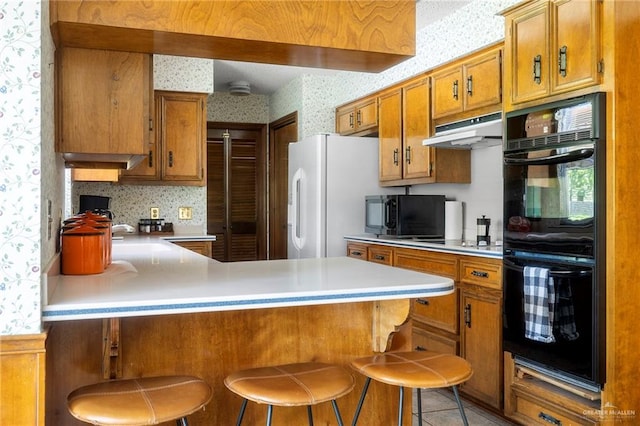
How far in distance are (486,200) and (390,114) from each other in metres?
1.19

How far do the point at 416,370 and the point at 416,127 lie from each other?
2915mm

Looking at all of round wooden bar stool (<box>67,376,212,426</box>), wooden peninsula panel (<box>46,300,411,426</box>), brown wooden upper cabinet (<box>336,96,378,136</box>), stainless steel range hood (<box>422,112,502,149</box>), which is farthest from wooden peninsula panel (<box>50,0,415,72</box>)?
brown wooden upper cabinet (<box>336,96,378,136</box>)

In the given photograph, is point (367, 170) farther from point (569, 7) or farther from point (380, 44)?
point (380, 44)

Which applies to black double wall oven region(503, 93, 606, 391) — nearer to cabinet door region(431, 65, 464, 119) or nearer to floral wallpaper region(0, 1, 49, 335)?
cabinet door region(431, 65, 464, 119)

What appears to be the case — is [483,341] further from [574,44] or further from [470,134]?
[574,44]

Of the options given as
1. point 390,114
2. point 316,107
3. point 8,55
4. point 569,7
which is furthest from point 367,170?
point 8,55

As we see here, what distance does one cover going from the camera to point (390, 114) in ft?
15.8

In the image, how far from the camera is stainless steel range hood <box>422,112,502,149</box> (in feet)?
11.3

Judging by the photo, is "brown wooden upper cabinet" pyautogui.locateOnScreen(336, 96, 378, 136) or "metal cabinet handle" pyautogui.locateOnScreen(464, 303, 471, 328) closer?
"metal cabinet handle" pyautogui.locateOnScreen(464, 303, 471, 328)

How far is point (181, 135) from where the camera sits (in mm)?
5113

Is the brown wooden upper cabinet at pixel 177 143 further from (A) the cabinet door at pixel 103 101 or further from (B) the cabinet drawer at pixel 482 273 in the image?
(A) the cabinet door at pixel 103 101

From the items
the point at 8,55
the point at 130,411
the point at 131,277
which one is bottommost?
the point at 130,411

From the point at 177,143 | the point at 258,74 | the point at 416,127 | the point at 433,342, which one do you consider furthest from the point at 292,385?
the point at 258,74

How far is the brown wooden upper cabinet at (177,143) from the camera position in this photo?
16.5ft
